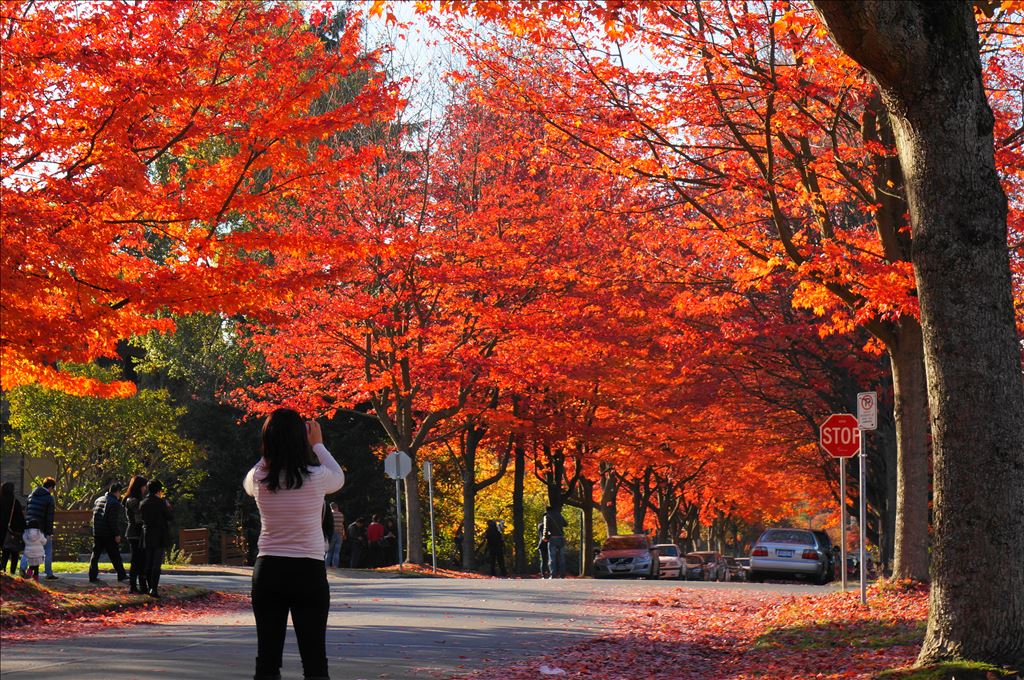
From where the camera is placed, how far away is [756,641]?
13.9 metres

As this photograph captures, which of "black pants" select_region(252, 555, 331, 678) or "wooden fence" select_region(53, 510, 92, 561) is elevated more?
"black pants" select_region(252, 555, 331, 678)

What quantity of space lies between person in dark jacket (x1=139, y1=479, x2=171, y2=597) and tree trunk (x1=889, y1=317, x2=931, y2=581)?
10.5 m

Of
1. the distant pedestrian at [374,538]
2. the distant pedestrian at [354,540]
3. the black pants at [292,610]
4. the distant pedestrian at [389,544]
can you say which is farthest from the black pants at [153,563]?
the distant pedestrian at [389,544]

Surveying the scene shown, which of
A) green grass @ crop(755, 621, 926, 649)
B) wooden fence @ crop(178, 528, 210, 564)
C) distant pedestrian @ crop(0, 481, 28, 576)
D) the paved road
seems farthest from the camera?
wooden fence @ crop(178, 528, 210, 564)

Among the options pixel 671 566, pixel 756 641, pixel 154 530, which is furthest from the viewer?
pixel 671 566

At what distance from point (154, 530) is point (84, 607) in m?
1.87

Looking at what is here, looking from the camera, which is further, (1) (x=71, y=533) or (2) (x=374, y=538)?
(2) (x=374, y=538)

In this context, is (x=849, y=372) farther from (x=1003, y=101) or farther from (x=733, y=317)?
(x=1003, y=101)

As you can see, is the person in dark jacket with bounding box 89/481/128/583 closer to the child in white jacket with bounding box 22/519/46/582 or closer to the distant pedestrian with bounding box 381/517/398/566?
the child in white jacket with bounding box 22/519/46/582

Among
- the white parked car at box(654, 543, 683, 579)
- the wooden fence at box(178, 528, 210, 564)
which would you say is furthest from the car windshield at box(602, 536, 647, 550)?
the wooden fence at box(178, 528, 210, 564)

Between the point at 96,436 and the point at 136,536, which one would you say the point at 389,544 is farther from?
the point at 136,536

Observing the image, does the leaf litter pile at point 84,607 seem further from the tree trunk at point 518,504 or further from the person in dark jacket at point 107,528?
the tree trunk at point 518,504

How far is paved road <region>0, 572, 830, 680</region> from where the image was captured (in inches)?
415

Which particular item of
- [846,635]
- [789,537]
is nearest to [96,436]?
[789,537]
